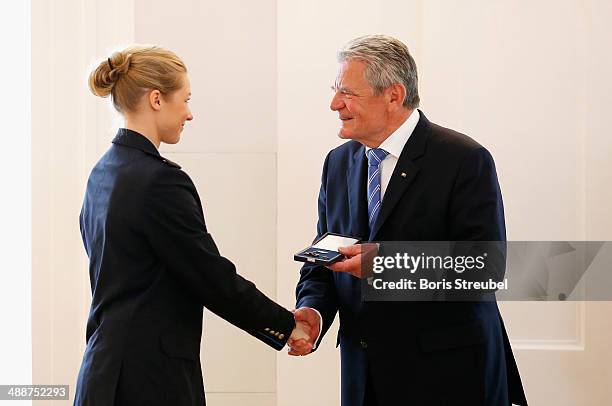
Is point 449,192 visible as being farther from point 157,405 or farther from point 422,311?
point 157,405

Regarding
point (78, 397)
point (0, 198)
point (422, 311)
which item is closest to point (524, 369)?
point (422, 311)

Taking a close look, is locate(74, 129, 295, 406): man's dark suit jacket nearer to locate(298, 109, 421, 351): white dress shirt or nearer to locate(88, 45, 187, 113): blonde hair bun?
locate(88, 45, 187, 113): blonde hair bun

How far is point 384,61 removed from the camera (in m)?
2.13

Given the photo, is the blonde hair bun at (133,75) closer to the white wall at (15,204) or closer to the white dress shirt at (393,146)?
the white dress shirt at (393,146)

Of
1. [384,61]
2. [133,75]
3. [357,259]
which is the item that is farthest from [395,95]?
[133,75]

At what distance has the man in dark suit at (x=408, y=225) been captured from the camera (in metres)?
2.06

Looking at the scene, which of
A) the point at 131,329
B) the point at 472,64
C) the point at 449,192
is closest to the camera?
the point at 131,329

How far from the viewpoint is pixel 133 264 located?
183cm

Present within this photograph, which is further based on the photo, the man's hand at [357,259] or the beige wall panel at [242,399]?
the beige wall panel at [242,399]

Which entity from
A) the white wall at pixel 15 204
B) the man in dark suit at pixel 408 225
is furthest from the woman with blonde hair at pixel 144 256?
the white wall at pixel 15 204

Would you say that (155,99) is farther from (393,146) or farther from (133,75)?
(393,146)

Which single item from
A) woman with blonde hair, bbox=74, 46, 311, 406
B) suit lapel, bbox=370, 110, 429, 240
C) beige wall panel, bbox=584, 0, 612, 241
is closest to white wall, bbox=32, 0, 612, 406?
beige wall panel, bbox=584, 0, 612, 241

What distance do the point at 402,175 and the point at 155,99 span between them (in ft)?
2.23

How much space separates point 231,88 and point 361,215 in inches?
37.0
